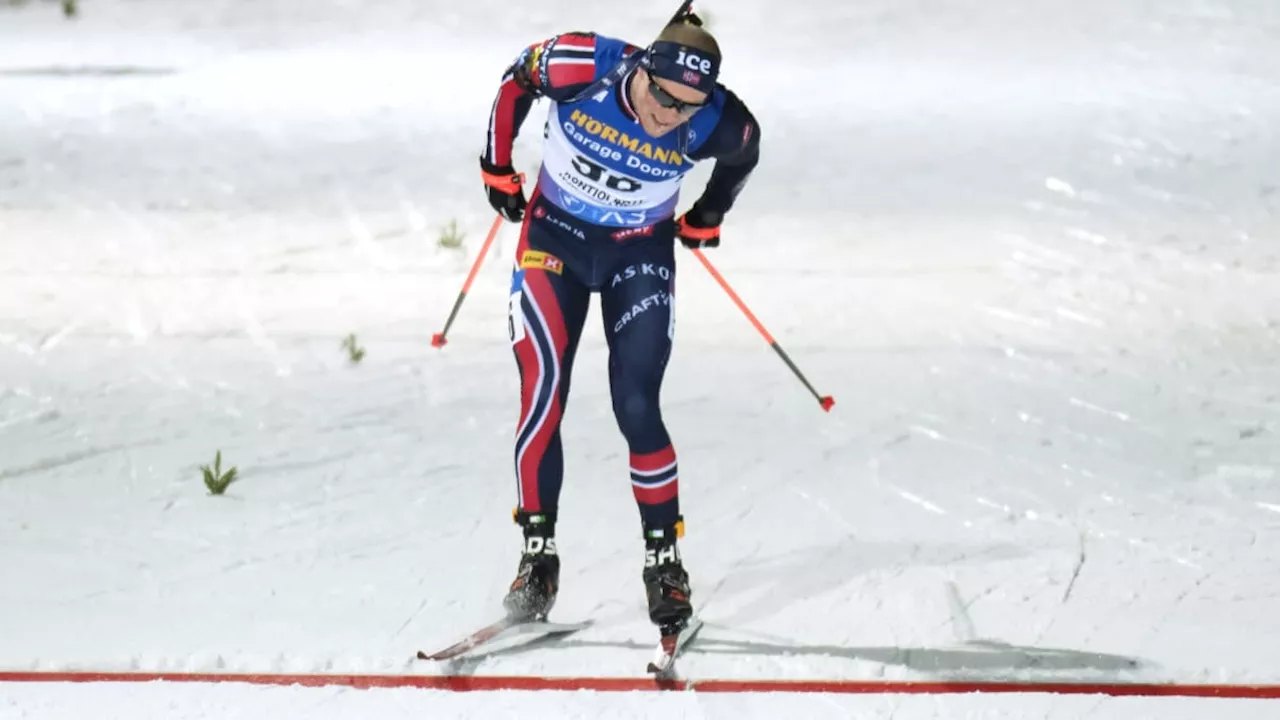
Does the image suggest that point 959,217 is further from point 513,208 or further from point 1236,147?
point 513,208

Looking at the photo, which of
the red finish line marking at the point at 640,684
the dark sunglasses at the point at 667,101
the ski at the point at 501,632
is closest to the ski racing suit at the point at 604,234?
the dark sunglasses at the point at 667,101

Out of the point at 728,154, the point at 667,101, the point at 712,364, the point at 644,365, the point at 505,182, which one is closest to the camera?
the point at 667,101

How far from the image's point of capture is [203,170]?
9508mm

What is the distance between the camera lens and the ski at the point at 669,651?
13.6 ft

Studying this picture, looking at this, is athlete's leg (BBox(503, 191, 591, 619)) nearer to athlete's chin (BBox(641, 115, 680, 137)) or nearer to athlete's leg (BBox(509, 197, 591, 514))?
athlete's leg (BBox(509, 197, 591, 514))

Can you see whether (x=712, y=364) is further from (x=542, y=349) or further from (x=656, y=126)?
(x=656, y=126)

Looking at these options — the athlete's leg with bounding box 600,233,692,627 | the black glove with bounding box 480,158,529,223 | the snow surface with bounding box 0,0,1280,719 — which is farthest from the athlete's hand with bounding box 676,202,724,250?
the snow surface with bounding box 0,0,1280,719

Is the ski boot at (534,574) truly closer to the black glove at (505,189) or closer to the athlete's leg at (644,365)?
the athlete's leg at (644,365)

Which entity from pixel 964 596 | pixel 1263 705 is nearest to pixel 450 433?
pixel 964 596

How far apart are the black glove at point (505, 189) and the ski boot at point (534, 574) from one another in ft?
3.02

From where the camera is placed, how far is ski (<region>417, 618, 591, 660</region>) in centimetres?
421

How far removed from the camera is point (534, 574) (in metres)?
4.43

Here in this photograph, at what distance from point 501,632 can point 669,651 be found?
515 mm

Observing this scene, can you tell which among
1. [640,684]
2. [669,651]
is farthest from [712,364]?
[640,684]
